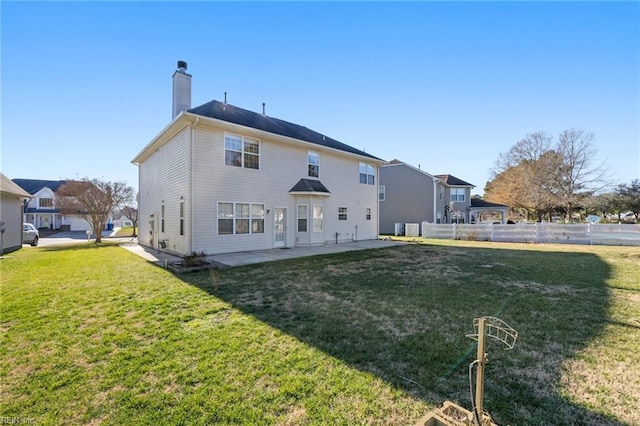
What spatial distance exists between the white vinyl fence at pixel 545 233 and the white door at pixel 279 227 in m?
11.7

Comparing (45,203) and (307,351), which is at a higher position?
(45,203)

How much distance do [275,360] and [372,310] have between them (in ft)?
7.01

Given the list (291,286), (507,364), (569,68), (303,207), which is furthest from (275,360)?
(569,68)

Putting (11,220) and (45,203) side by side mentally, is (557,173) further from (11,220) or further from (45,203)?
(45,203)

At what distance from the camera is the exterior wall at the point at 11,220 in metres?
13.5

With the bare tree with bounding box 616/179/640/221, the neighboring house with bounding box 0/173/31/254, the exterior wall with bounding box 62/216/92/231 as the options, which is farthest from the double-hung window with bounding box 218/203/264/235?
Answer: the bare tree with bounding box 616/179/640/221

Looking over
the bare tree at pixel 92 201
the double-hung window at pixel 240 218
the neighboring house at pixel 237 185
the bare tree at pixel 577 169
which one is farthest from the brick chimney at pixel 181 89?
the bare tree at pixel 577 169

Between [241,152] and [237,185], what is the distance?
1474 millimetres

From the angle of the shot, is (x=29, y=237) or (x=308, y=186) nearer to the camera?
(x=308, y=186)

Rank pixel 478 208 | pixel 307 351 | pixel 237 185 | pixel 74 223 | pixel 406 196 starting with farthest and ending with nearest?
pixel 74 223
pixel 478 208
pixel 406 196
pixel 237 185
pixel 307 351

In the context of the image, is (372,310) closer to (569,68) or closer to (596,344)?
(596,344)

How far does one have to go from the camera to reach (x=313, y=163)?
14.8 m

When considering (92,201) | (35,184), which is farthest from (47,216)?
(92,201)

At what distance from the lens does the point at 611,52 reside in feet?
31.6
